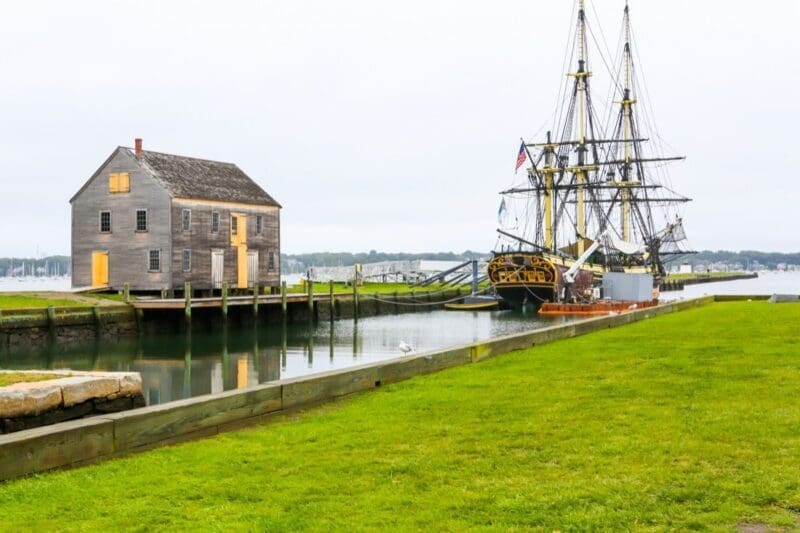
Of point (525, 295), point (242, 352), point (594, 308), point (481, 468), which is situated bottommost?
point (242, 352)

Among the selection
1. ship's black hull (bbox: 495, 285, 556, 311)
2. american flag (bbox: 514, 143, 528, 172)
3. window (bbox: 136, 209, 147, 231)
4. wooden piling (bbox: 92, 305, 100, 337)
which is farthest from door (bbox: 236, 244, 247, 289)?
ship's black hull (bbox: 495, 285, 556, 311)

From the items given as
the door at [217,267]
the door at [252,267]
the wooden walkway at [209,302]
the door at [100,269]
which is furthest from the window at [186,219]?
the wooden walkway at [209,302]

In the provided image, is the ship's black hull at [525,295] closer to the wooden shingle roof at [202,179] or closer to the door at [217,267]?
the wooden shingle roof at [202,179]

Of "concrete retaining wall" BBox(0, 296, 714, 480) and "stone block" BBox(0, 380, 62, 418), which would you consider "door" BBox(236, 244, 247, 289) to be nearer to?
"concrete retaining wall" BBox(0, 296, 714, 480)

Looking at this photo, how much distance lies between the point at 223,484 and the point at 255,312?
40083 mm

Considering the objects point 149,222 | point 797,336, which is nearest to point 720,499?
point 797,336

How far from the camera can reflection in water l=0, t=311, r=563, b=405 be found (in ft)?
95.7

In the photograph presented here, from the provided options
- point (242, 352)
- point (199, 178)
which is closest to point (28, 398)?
point (242, 352)

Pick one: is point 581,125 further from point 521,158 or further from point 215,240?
point 215,240

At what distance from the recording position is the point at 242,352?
123 ft

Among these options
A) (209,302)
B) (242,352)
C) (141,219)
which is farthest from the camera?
(141,219)

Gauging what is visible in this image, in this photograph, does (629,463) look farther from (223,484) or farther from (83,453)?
(83,453)

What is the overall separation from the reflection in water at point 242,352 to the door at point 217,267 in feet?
17.0

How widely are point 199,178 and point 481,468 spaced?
48.6 meters
